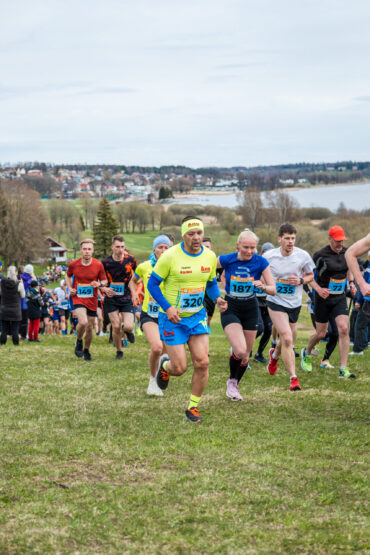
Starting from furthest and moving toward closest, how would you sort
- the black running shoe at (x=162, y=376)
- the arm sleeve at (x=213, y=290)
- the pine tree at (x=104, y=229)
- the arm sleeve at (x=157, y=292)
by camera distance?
1. the pine tree at (x=104, y=229)
2. the black running shoe at (x=162, y=376)
3. the arm sleeve at (x=213, y=290)
4. the arm sleeve at (x=157, y=292)

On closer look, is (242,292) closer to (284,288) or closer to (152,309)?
(284,288)

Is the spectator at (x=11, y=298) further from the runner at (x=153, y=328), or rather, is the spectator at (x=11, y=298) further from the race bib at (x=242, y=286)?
the race bib at (x=242, y=286)

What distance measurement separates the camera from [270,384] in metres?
11.2

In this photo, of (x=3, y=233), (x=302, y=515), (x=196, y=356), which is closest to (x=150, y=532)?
(x=302, y=515)

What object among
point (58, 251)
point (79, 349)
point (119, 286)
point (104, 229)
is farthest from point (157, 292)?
point (58, 251)

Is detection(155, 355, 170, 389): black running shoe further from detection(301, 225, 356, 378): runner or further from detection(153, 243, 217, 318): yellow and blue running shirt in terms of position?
detection(301, 225, 356, 378): runner

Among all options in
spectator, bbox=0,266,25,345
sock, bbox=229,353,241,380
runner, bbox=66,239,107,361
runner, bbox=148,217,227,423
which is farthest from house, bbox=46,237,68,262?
runner, bbox=148,217,227,423

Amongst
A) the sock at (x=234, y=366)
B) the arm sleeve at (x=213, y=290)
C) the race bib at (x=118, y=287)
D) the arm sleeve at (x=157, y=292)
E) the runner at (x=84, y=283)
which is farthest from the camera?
the race bib at (x=118, y=287)

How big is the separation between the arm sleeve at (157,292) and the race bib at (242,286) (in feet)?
6.24

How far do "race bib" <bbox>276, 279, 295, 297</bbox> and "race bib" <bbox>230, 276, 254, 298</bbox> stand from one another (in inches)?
48.7

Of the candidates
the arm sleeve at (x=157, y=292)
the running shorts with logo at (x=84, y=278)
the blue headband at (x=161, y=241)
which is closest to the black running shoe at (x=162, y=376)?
the arm sleeve at (x=157, y=292)

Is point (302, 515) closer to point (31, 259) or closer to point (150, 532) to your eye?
point (150, 532)

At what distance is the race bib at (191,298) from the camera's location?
820 cm

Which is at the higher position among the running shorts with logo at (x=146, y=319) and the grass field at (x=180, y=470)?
the running shorts with logo at (x=146, y=319)
